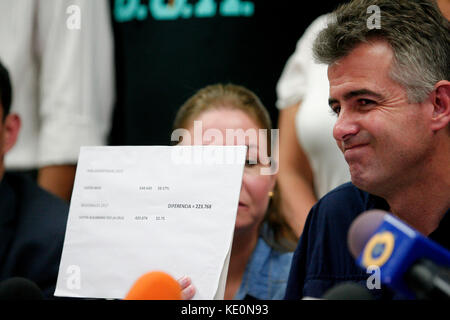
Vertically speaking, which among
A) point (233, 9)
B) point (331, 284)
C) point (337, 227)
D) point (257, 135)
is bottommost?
point (331, 284)

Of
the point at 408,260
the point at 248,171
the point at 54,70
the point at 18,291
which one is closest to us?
the point at 408,260

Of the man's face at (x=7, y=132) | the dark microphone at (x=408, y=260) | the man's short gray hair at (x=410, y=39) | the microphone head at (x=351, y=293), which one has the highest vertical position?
the man's short gray hair at (x=410, y=39)

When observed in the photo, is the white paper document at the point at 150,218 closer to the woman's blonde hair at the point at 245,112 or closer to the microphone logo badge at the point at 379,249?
the woman's blonde hair at the point at 245,112

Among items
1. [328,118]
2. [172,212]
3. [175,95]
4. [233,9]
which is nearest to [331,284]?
[172,212]

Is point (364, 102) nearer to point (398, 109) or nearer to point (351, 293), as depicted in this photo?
point (398, 109)

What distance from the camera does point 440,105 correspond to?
132 centimetres

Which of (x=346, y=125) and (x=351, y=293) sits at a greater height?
(x=346, y=125)

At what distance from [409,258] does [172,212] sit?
672mm

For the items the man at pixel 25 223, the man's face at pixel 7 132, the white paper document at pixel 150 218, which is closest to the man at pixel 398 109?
A: the white paper document at pixel 150 218

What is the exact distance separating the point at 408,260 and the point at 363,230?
4.6 inches

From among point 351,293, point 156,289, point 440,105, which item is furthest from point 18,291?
point 440,105

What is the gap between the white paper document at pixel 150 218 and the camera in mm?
1350

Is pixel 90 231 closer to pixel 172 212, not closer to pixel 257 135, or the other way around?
Result: pixel 172 212
